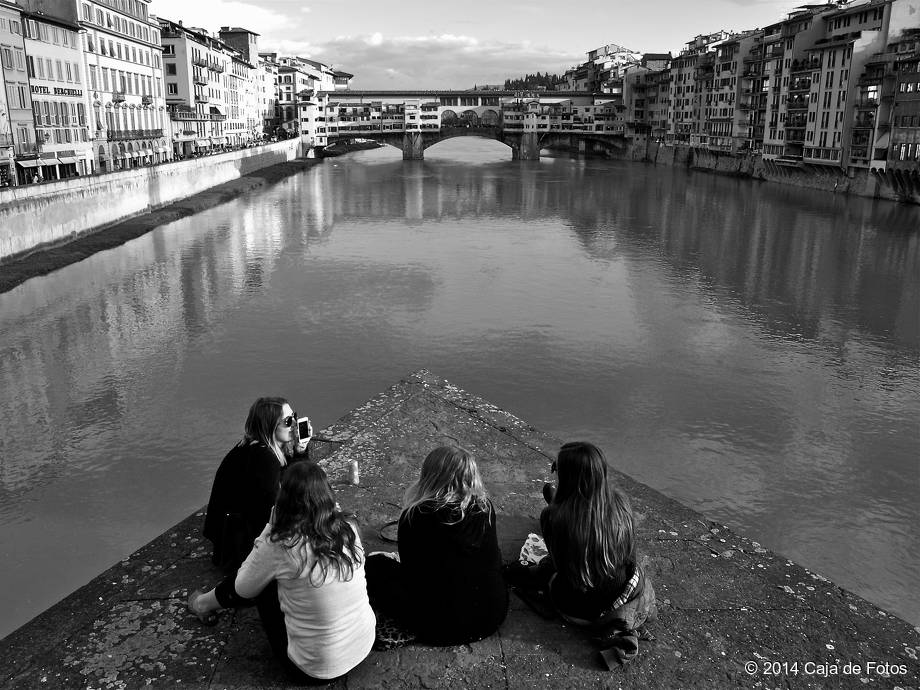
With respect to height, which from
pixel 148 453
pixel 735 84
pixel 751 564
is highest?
pixel 735 84

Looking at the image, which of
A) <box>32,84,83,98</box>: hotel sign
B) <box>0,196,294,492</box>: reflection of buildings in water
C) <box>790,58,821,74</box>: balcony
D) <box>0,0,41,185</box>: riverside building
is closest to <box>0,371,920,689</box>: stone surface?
<box>0,196,294,492</box>: reflection of buildings in water

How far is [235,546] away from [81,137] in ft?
111

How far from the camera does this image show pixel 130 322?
1678 cm

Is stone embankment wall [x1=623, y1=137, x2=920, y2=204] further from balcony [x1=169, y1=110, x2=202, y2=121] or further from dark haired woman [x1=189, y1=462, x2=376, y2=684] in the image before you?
dark haired woman [x1=189, y1=462, x2=376, y2=684]

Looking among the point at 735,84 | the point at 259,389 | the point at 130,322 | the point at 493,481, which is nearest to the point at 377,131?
the point at 735,84

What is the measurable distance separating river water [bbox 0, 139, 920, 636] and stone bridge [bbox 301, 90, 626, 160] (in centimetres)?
5285

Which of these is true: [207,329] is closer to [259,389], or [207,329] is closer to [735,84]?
[259,389]

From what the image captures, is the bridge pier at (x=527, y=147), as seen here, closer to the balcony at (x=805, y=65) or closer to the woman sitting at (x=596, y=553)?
the balcony at (x=805, y=65)

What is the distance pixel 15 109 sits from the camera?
89.3 ft

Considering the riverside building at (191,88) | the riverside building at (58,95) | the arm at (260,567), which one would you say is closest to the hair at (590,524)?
the arm at (260,567)

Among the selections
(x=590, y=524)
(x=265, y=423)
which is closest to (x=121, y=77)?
(x=265, y=423)

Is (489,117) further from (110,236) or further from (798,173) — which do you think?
(110,236)

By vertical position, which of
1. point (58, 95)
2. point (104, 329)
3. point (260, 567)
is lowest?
point (104, 329)

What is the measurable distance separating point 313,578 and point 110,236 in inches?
1073
